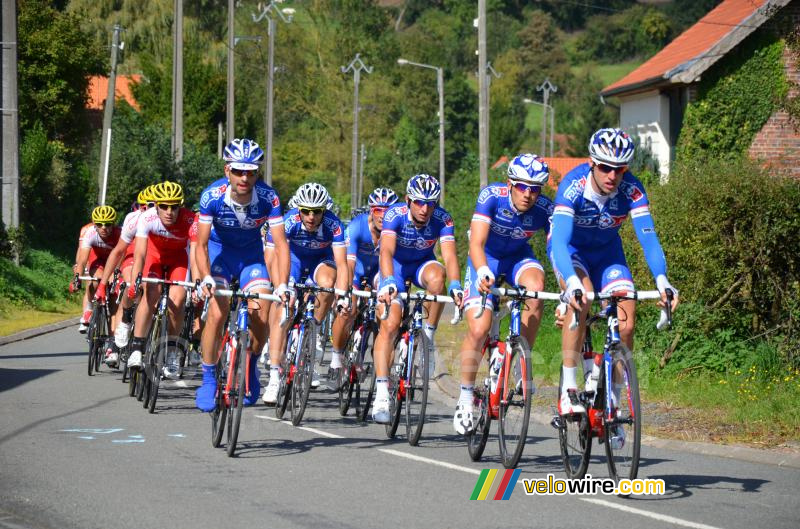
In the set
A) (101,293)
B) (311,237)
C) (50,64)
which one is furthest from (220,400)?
(50,64)

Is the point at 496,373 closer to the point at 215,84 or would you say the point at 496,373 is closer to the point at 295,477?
the point at 295,477

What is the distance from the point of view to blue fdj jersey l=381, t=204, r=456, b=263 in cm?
1130

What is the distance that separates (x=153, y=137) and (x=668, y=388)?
2851 cm

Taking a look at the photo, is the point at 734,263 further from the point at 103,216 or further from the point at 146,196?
the point at 103,216

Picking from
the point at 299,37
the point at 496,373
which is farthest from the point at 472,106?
the point at 496,373

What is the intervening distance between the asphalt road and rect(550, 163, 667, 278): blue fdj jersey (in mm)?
1617

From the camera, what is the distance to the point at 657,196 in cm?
1523

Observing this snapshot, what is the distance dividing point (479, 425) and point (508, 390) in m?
0.60

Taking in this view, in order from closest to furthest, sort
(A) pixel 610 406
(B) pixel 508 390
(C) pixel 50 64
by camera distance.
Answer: (A) pixel 610 406 → (B) pixel 508 390 → (C) pixel 50 64

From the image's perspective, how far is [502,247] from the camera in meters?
10.1

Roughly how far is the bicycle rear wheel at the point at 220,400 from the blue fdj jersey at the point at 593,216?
9.65 feet

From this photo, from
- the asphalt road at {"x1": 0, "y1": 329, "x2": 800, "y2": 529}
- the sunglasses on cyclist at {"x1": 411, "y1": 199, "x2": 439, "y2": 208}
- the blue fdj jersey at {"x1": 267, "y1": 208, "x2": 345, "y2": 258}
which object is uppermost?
the sunglasses on cyclist at {"x1": 411, "y1": 199, "x2": 439, "y2": 208}

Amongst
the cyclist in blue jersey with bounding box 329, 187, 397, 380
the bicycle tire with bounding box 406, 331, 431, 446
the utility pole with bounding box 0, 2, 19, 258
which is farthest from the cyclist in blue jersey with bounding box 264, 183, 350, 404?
the utility pole with bounding box 0, 2, 19, 258

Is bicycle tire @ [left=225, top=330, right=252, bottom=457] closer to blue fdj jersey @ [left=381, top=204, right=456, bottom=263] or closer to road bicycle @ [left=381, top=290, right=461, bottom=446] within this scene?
road bicycle @ [left=381, top=290, right=461, bottom=446]
